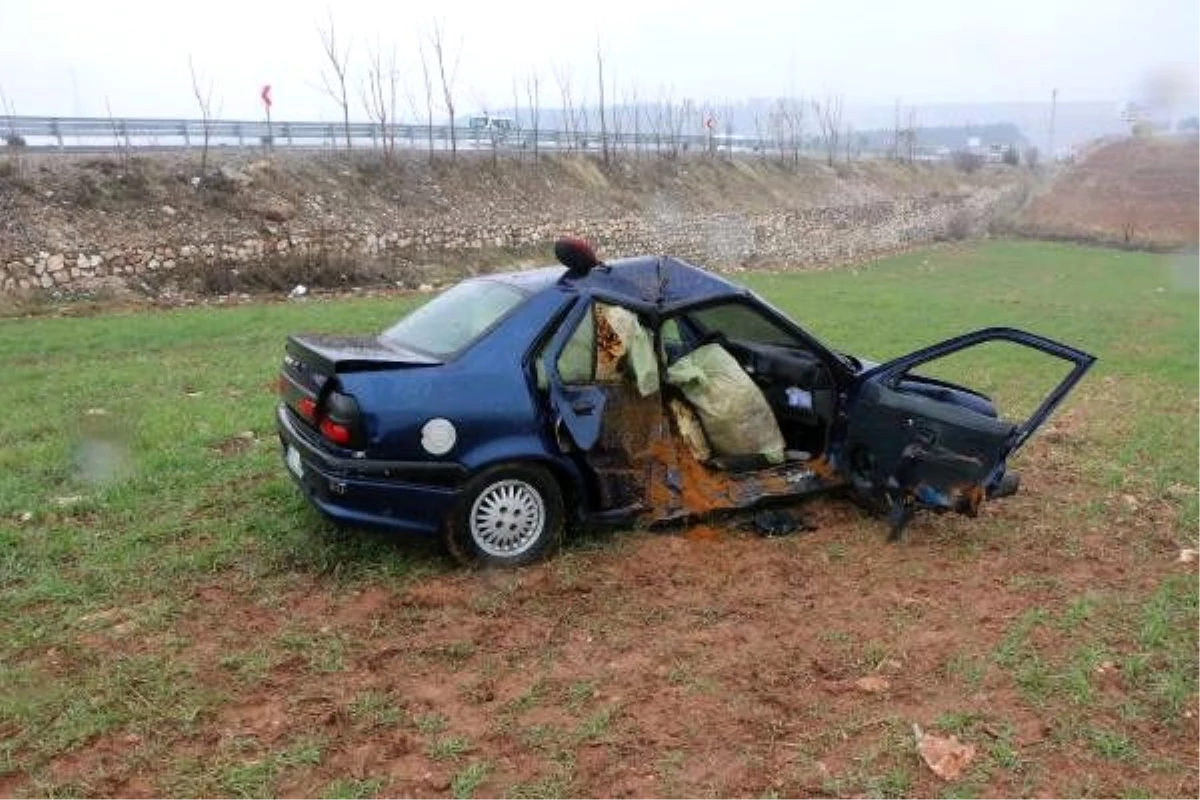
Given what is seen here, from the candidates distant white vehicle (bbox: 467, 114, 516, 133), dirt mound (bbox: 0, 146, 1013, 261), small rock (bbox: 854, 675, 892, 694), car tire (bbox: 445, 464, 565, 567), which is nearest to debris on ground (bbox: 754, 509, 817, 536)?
car tire (bbox: 445, 464, 565, 567)

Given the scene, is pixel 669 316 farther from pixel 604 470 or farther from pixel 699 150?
pixel 699 150

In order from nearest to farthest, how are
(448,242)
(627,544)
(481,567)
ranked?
(481,567), (627,544), (448,242)

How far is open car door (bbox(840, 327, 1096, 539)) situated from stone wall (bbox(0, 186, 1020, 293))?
14.9 meters

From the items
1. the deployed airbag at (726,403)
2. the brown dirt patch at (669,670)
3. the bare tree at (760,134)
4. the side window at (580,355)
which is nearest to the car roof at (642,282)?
the side window at (580,355)

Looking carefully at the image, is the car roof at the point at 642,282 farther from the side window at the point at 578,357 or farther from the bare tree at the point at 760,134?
the bare tree at the point at 760,134

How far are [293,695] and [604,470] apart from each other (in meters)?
1.87

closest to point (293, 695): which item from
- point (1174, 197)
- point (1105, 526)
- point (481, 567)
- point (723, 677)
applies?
point (481, 567)

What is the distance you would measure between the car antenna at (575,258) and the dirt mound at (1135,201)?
39.3 m

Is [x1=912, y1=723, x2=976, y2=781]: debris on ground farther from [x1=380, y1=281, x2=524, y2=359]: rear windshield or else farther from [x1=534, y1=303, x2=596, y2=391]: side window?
[x1=380, y1=281, x2=524, y2=359]: rear windshield

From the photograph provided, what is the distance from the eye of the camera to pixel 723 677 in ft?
12.9

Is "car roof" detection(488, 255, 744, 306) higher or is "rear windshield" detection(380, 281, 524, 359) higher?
"car roof" detection(488, 255, 744, 306)

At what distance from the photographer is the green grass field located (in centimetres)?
340

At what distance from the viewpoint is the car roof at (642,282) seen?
5.18 metres

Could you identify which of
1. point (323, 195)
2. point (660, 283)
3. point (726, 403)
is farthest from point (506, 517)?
point (323, 195)
